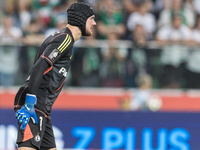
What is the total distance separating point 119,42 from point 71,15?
5296mm

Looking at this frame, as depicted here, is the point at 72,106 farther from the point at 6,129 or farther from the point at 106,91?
the point at 6,129

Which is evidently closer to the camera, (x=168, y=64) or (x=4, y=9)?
(x=168, y=64)

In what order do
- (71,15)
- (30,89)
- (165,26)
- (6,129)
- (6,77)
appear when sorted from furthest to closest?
(165,26) → (6,77) → (6,129) → (71,15) → (30,89)

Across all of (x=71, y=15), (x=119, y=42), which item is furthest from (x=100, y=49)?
(x=71, y=15)

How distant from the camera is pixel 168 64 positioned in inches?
418

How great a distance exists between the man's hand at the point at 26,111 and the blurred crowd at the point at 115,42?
17.0ft

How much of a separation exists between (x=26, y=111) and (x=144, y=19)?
22.4 feet

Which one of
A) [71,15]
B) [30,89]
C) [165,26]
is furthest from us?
[165,26]

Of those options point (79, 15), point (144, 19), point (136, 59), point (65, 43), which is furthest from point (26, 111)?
point (144, 19)

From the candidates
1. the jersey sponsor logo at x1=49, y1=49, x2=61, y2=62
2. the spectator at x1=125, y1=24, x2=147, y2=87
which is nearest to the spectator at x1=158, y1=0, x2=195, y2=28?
the spectator at x1=125, y1=24, x2=147, y2=87

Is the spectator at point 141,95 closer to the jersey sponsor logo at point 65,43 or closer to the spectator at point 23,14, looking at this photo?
the spectator at point 23,14

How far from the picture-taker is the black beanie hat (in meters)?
5.50

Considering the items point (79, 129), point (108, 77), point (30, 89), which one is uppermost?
point (30, 89)

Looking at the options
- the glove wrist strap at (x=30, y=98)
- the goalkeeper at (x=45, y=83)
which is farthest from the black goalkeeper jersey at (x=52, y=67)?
the glove wrist strap at (x=30, y=98)
